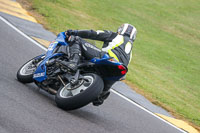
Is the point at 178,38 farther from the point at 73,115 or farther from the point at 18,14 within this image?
the point at 73,115

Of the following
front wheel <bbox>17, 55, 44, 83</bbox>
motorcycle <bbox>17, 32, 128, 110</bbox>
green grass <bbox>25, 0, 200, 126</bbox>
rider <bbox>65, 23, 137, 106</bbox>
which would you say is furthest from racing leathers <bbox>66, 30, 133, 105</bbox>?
green grass <bbox>25, 0, 200, 126</bbox>

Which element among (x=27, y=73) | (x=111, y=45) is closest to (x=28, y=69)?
(x=27, y=73)

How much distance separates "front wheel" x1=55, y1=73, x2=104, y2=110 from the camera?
547 cm

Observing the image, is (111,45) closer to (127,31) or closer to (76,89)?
(127,31)

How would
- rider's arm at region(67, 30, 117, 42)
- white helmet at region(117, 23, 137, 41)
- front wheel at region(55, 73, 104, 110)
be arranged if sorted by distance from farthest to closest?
white helmet at region(117, 23, 137, 41) → rider's arm at region(67, 30, 117, 42) → front wheel at region(55, 73, 104, 110)

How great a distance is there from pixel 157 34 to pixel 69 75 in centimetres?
1896

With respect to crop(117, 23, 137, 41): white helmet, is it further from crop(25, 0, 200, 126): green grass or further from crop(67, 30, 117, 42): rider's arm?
crop(25, 0, 200, 126): green grass

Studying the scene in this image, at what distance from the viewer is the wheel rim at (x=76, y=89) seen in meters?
5.66

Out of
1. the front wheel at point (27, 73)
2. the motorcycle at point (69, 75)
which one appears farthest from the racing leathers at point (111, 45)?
the front wheel at point (27, 73)

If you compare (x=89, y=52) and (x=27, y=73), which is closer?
(x=89, y=52)

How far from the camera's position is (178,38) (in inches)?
987

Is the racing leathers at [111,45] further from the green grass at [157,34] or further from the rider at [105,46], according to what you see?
the green grass at [157,34]

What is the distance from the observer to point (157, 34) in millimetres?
24312

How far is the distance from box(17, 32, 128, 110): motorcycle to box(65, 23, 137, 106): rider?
15cm
